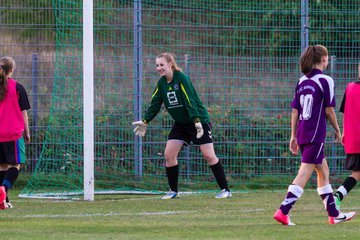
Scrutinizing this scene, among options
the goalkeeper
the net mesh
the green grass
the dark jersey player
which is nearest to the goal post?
the green grass

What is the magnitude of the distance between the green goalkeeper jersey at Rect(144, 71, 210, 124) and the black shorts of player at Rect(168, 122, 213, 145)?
3.1 inches

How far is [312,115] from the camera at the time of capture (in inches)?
329

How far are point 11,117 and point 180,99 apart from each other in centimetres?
227

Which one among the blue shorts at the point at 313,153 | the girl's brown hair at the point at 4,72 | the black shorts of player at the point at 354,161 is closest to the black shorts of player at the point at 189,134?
the girl's brown hair at the point at 4,72

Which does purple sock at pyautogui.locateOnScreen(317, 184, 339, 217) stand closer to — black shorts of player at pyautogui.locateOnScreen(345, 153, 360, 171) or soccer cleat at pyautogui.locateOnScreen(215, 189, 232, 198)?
black shorts of player at pyautogui.locateOnScreen(345, 153, 360, 171)

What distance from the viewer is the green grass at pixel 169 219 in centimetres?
755

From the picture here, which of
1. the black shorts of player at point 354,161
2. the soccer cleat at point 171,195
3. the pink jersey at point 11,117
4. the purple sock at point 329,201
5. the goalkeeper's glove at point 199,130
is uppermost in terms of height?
the pink jersey at point 11,117

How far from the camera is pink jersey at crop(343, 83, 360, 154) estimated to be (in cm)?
954

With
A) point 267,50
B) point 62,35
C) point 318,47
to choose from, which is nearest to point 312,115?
point 318,47

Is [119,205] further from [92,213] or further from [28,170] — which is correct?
[28,170]

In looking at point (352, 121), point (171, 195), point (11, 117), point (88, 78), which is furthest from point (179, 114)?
point (352, 121)

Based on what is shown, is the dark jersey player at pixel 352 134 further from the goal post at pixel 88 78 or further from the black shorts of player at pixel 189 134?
the goal post at pixel 88 78

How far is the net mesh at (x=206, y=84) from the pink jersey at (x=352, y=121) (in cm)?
436

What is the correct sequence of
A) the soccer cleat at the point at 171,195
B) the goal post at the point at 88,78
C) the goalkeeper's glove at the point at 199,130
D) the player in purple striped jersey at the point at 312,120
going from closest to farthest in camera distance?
the player in purple striped jersey at the point at 312,120, the goal post at the point at 88,78, the goalkeeper's glove at the point at 199,130, the soccer cleat at the point at 171,195
